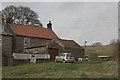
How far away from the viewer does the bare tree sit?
7062cm

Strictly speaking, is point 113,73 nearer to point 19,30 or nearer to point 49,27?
point 19,30

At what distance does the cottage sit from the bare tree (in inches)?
387

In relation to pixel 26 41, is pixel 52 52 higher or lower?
lower

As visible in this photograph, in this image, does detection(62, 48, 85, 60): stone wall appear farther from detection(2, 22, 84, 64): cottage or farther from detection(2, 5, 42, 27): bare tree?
detection(2, 5, 42, 27): bare tree


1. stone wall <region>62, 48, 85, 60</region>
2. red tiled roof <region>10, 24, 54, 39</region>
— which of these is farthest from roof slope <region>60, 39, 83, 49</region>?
red tiled roof <region>10, 24, 54, 39</region>

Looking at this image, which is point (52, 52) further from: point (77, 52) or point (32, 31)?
point (32, 31)

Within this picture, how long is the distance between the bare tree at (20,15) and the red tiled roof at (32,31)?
32.2ft

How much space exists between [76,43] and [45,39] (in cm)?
911

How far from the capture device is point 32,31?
2399 inches

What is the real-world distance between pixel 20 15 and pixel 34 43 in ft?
56.3

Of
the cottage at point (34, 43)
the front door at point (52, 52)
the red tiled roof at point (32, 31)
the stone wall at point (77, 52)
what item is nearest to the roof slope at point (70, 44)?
the cottage at point (34, 43)

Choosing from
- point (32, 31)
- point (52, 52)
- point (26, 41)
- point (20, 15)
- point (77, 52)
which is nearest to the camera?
point (52, 52)

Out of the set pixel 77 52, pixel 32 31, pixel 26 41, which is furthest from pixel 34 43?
pixel 77 52

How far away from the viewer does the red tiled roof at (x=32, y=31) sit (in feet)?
190
